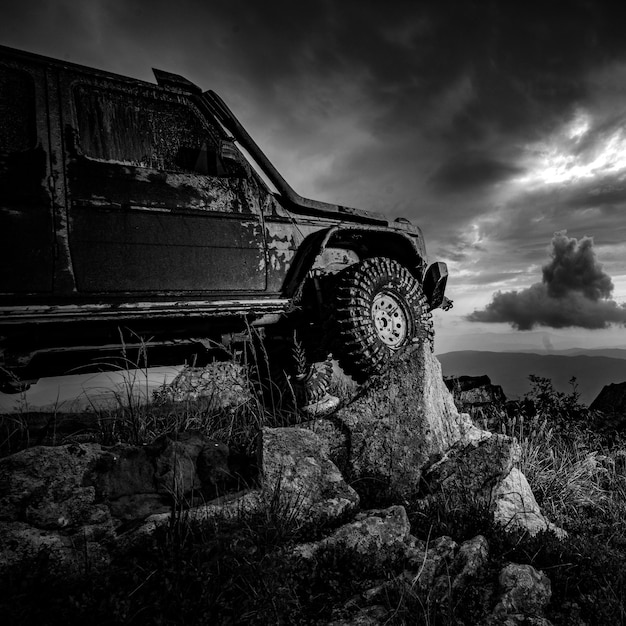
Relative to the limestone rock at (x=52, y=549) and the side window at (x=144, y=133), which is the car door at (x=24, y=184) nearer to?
the side window at (x=144, y=133)

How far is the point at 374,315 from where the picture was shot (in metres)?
3.91

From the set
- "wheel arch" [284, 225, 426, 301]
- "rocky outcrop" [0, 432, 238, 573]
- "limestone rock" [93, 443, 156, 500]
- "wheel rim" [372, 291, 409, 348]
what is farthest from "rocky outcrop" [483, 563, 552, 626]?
"wheel arch" [284, 225, 426, 301]

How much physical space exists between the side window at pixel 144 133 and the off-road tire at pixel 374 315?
4.84ft

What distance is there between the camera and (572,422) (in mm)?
4859

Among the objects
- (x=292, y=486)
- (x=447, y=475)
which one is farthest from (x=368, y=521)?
(x=447, y=475)

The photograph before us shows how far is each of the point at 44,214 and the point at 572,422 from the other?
5339 millimetres

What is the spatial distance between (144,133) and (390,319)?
2.53m

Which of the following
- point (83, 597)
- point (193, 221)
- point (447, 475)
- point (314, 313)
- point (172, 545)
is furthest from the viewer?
point (314, 313)

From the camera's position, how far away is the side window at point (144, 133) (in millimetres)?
3195

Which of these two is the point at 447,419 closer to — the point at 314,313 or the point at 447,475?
the point at 447,475

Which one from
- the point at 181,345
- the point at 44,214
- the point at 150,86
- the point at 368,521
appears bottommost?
the point at 368,521

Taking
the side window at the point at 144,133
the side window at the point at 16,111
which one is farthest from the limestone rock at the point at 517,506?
the side window at the point at 16,111

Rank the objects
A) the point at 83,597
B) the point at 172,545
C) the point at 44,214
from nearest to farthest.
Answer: the point at 83,597 → the point at 172,545 → the point at 44,214

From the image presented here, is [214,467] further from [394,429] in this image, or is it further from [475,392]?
[475,392]
